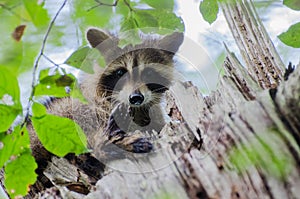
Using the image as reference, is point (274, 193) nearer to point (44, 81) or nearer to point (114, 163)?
point (114, 163)

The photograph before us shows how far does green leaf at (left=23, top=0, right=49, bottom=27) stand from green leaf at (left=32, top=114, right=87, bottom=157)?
0.17 metres

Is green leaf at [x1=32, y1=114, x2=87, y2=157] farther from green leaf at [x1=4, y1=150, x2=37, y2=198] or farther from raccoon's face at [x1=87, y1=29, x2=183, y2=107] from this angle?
raccoon's face at [x1=87, y1=29, x2=183, y2=107]

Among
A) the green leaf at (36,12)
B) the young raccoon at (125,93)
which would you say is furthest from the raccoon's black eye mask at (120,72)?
the green leaf at (36,12)

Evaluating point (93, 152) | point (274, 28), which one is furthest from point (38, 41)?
point (274, 28)

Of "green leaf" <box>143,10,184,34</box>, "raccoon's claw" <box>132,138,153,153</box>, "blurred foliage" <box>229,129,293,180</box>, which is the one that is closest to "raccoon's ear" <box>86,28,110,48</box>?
"green leaf" <box>143,10,184,34</box>

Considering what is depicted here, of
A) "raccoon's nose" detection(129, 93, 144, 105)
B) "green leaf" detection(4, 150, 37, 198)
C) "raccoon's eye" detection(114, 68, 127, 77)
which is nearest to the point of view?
"green leaf" detection(4, 150, 37, 198)

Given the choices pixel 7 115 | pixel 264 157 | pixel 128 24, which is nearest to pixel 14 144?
pixel 7 115

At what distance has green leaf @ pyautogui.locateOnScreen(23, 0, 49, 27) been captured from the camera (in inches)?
25.7

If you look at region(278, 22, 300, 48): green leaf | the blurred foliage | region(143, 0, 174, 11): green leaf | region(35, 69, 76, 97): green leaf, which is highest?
region(143, 0, 174, 11): green leaf

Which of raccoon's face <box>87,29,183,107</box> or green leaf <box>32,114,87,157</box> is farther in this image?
raccoon's face <box>87,29,183,107</box>

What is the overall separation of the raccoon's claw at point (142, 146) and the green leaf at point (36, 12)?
0.28 metres

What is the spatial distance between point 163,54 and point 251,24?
0.96 feet

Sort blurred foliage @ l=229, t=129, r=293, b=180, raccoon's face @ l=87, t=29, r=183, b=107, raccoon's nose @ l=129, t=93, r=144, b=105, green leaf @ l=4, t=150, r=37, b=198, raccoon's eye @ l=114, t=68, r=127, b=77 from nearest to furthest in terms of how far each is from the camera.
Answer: blurred foliage @ l=229, t=129, r=293, b=180 → green leaf @ l=4, t=150, r=37, b=198 → raccoon's face @ l=87, t=29, r=183, b=107 → raccoon's nose @ l=129, t=93, r=144, b=105 → raccoon's eye @ l=114, t=68, r=127, b=77

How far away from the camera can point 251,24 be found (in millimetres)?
742
